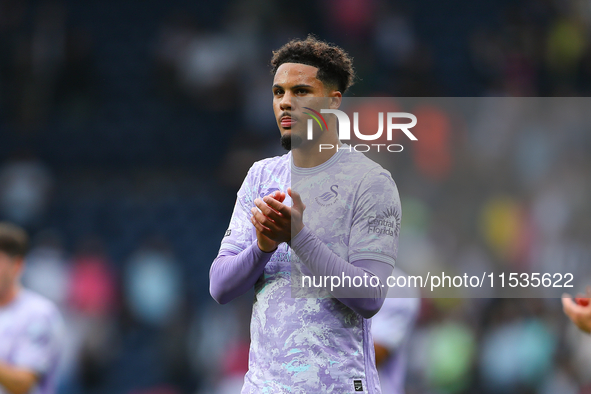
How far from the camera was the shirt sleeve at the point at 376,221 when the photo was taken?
233 centimetres

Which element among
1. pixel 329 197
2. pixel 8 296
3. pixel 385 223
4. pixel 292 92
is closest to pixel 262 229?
pixel 329 197

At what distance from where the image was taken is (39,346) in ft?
13.9

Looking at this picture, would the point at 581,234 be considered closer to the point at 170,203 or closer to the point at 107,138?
the point at 170,203

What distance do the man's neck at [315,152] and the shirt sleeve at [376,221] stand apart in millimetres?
202

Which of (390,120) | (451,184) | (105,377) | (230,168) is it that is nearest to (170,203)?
(230,168)

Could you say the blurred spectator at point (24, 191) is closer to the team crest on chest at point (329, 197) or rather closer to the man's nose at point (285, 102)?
the man's nose at point (285, 102)

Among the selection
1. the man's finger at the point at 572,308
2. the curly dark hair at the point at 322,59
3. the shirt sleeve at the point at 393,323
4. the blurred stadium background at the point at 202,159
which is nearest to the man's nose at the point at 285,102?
the curly dark hair at the point at 322,59

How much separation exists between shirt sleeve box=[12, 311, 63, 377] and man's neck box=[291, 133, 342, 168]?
2467 millimetres

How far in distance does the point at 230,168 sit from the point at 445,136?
4.81 m

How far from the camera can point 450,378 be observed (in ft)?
23.6

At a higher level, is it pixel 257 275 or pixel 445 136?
pixel 445 136

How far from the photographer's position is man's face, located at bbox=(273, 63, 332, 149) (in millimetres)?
2516

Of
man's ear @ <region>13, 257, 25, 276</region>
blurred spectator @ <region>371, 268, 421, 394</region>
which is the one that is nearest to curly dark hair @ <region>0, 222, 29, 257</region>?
man's ear @ <region>13, 257, 25, 276</region>

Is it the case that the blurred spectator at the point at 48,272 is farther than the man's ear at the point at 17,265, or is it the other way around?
the blurred spectator at the point at 48,272
